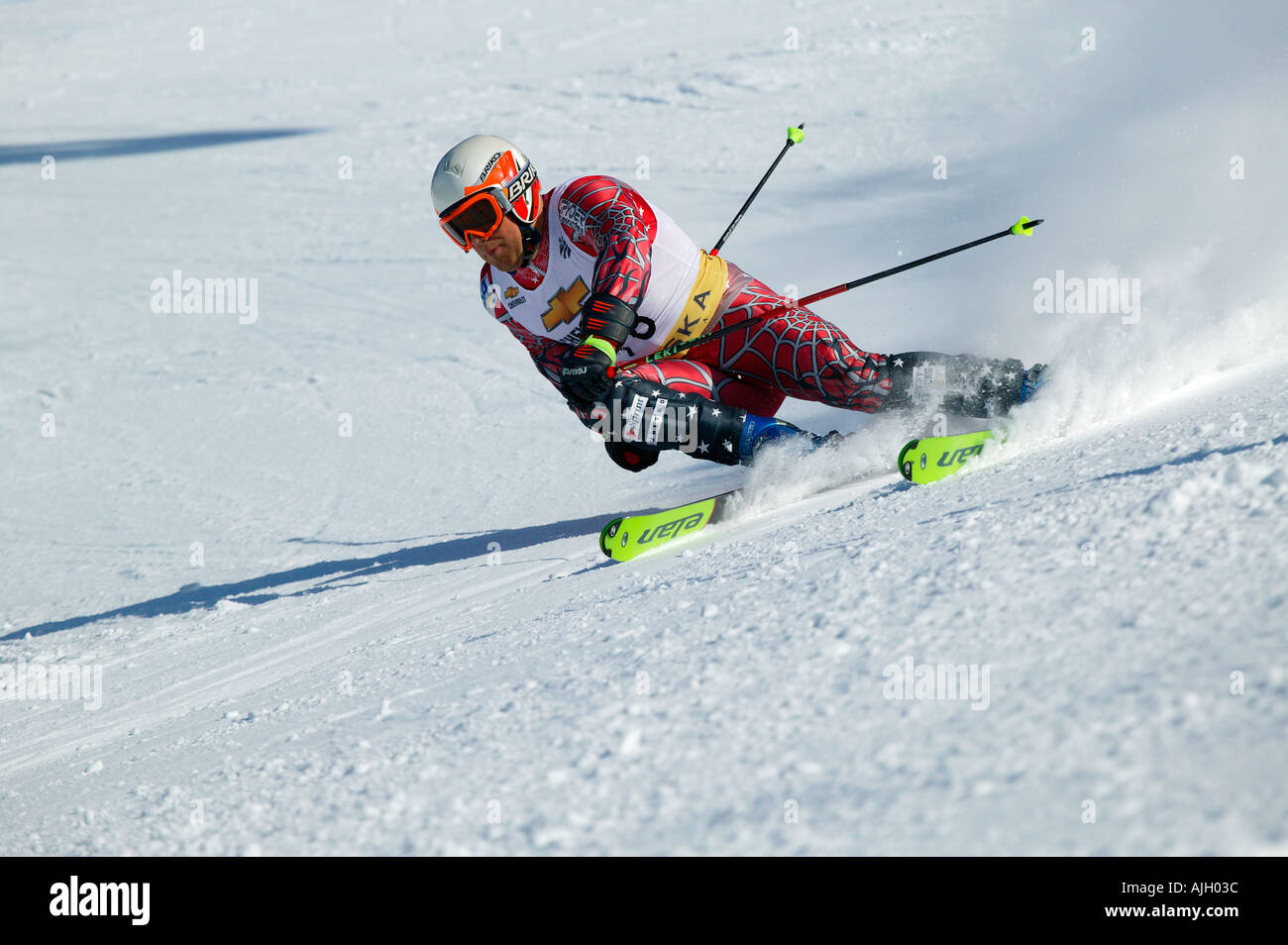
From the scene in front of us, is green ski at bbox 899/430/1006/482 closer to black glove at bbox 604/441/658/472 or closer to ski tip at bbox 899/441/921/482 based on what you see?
ski tip at bbox 899/441/921/482

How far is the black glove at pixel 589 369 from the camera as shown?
4086 millimetres

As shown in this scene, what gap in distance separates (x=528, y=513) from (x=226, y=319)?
196 inches

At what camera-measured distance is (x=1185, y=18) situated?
1117 centimetres

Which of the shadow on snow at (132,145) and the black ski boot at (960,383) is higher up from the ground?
the shadow on snow at (132,145)

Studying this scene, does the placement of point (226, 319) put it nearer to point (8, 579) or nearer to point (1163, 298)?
point (8, 579)

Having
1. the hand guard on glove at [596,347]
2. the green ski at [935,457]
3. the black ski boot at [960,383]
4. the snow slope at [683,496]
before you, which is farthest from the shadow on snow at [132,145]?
the green ski at [935,457]

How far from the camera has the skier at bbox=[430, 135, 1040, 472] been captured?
435cm

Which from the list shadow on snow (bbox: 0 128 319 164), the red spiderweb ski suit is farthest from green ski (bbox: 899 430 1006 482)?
shadow on snow (bbox: 0 128 319 164)

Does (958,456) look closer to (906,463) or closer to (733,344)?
(906,463)

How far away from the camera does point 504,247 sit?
4562 mm

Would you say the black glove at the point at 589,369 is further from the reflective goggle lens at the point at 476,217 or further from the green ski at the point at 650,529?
the reflective goggle lens at the point at 476,217

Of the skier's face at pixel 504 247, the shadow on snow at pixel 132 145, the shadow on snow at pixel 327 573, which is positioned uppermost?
the shadow on snow at pixel 132 145

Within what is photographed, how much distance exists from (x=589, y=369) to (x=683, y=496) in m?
1.41
